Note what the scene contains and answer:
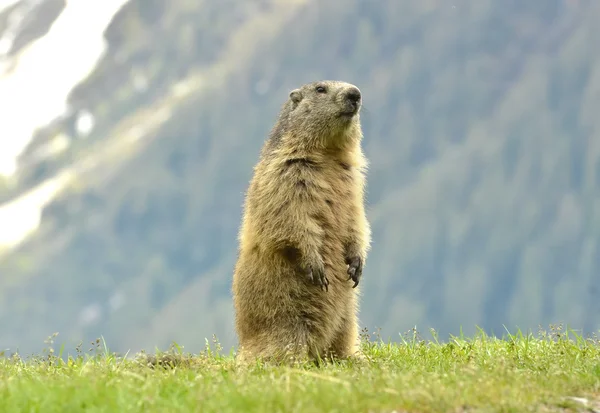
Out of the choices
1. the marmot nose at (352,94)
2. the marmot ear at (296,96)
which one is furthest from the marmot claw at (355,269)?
the marmot ear at (296,96)

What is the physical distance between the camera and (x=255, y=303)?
32.5 ft

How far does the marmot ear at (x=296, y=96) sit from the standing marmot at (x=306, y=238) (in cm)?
12

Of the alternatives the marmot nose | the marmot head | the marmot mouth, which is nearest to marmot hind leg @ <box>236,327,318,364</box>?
the marmot head

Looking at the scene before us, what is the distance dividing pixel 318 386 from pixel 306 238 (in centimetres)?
289

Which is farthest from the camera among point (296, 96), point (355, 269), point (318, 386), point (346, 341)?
point (296, 96)

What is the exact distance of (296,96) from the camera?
10.7 m

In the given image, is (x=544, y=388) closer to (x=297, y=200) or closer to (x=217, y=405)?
(x=217, y=405)

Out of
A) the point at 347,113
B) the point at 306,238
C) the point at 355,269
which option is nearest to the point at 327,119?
the point at 347,113

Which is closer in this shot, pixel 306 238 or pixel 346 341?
pixel 306 238

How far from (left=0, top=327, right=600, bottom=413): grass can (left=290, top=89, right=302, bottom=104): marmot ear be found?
113 inches

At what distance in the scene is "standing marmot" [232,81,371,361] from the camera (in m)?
9.83

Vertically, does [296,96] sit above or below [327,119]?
above

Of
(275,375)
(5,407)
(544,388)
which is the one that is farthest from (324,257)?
(5,407)

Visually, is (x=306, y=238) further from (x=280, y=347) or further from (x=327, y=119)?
(x=327, y=119)
